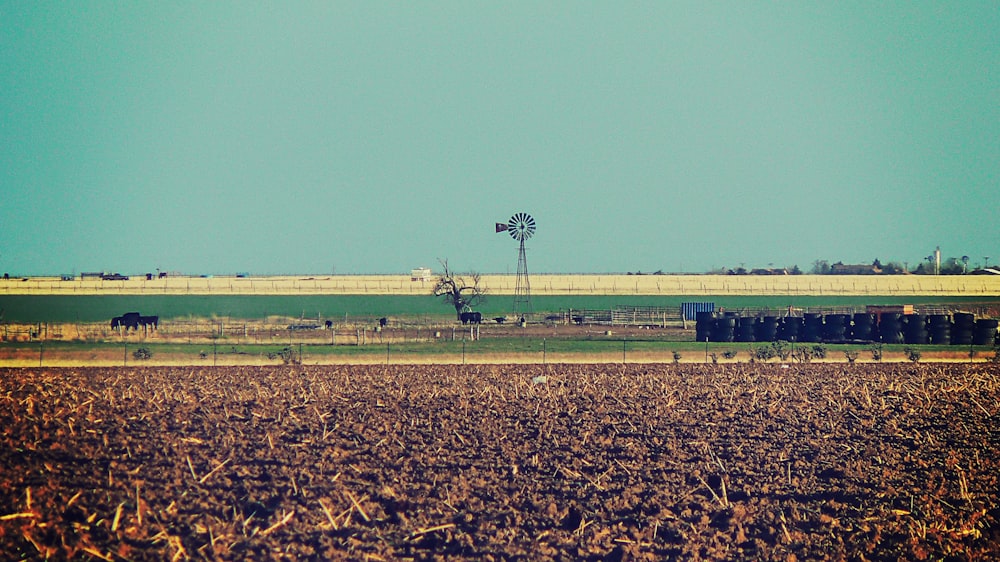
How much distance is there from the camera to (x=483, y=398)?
2600 cm

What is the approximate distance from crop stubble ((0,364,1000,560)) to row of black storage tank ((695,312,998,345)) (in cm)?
2622

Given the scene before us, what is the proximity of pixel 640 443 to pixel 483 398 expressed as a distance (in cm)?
721

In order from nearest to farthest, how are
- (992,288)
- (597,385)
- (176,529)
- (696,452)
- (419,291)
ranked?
(176,529) < (696,452) < (597,385) < (992,288) < (419,291)

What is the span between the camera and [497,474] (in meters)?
16.7

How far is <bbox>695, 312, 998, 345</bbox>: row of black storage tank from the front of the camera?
5234 cm

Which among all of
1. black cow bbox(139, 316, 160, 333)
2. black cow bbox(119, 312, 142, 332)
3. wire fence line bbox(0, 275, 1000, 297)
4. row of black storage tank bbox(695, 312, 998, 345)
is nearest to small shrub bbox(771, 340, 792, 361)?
row of black storage tank bbox(695, 312, 998, 345)

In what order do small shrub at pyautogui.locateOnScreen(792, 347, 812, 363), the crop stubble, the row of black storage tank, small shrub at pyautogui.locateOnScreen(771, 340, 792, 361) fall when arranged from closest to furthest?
the crop stubble → small shrub at pyautogui.locateOnScreen(792, 347, 812, 363) → small shrub at pyautogui.locateOnScreen(771, 340, 792, 361) → the row of black storage tank

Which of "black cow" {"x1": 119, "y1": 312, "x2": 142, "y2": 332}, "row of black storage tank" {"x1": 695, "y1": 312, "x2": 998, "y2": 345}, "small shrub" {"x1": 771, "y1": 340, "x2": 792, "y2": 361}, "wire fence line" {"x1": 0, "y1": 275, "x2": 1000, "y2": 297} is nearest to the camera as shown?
"small shrub" {"x1": 771, "y1": 340, "x2": 792, "y2": 361}

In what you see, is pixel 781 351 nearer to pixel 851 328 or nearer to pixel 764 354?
pixel 764 354

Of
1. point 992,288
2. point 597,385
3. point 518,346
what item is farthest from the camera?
point 992,288

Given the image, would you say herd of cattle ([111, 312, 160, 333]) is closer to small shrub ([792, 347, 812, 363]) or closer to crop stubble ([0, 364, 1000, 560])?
crop stubble ([0, 364, 1000, 560])

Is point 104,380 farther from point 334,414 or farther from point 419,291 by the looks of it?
point 419,291

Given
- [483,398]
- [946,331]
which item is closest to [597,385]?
[483,398]

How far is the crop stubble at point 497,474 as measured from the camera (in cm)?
1356
